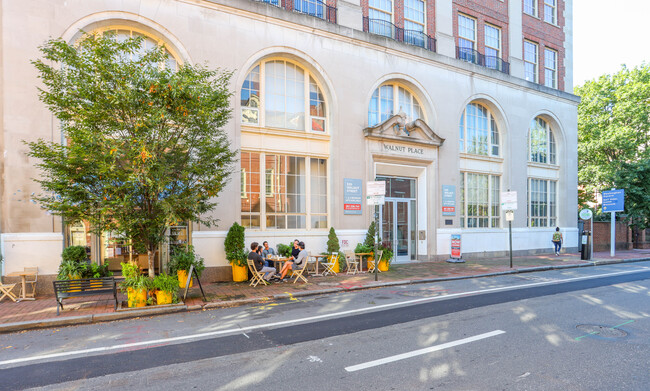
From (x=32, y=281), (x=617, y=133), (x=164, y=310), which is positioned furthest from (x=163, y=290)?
(x=617, y=133)

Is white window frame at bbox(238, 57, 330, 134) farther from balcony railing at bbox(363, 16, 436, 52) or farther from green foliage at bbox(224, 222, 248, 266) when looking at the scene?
green foliage at bbox(224, 222, 248, 266)

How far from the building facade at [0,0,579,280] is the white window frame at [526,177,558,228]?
4.5 inches

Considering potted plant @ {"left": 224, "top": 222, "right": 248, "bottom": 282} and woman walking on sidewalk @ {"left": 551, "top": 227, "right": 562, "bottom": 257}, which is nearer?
potted plant @ {"left": 224, "top": 222, "right": 248, "bottom": 282}

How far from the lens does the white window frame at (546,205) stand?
21453 millimetres

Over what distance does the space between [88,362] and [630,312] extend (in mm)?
10183

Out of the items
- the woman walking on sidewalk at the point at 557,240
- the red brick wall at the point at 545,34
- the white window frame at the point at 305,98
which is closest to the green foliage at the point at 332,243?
the white window frame at the point at 305,98

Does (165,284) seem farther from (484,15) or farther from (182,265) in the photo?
(484,15)

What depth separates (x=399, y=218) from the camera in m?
17.0

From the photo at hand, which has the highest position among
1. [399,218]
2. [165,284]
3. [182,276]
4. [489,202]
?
[489,202]

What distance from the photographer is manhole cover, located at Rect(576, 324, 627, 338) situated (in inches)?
250

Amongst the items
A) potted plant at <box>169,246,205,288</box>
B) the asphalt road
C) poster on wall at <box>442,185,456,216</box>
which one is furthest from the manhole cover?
poster on wall at <box>442,185,456,216</box>

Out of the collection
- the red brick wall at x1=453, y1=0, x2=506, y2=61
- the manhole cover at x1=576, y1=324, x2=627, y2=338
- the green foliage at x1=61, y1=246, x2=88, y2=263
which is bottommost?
the manhole cover at x1=576, y1=324, x2=627, y2=338

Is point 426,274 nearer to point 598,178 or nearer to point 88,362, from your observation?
point 88,362

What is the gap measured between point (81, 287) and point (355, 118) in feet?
35.9
